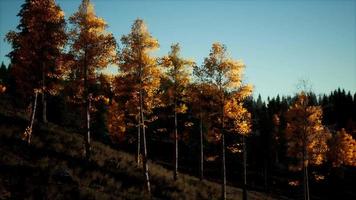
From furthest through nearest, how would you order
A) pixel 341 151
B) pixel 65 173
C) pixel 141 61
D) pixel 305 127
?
pixel 341 151
pixel 305 127
pixel 141 61
pixel 65 173

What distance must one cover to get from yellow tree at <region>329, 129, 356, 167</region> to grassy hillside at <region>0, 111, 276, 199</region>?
4608 centimetres

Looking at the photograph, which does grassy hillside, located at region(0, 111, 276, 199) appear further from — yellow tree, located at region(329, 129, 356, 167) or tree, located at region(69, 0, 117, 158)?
yellow tree, located at region(329, 129, 356, 167)

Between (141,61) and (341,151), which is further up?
(141,61)

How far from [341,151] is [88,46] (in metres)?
59.2

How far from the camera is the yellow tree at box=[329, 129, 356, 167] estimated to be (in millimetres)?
70062

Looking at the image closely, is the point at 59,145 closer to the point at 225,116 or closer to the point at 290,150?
the point at 225,116

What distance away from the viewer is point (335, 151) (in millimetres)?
71062

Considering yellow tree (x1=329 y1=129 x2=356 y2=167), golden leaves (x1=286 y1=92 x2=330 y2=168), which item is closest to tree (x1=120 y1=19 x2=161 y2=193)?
golden leaves (x1=286 y1=92 x2=330 y2=168)

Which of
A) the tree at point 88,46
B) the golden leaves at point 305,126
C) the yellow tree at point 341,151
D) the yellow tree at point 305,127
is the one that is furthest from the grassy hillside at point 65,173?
the yellow tree at point 341,151

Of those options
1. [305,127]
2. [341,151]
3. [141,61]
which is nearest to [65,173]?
[141,61]

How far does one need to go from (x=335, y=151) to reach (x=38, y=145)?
60.1 meters

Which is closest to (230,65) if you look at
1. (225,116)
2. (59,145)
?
(225,116)

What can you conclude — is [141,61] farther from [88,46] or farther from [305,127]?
[305,127]

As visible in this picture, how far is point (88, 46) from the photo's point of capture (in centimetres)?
2694
